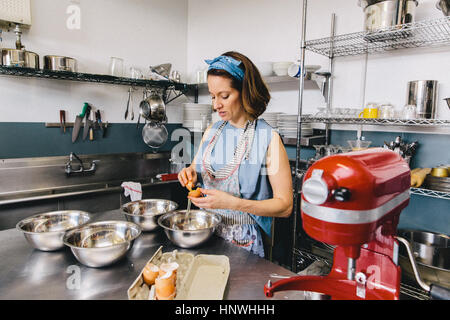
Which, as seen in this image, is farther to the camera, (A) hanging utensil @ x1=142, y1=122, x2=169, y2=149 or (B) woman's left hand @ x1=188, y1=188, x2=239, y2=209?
(A) hanging utensil @ x1=142, y1=122, x2=169, y2=149

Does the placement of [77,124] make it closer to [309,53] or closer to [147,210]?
[147,210]

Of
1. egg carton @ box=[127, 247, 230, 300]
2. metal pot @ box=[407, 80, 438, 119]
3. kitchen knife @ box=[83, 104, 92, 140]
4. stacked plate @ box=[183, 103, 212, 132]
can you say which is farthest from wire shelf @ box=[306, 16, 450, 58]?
kitchen knife @ box=[83, 104, 92, 140]

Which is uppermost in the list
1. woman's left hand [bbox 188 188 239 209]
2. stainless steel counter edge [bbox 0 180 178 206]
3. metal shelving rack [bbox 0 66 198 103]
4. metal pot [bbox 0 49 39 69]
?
metal pot [bbox 0 49 39 69]

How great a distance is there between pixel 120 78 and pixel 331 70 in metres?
2.16

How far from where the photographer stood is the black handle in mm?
789

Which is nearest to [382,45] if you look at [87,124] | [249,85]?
[249,85]

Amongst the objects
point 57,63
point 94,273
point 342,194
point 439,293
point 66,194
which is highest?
point 57,63

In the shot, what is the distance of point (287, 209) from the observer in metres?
1.47

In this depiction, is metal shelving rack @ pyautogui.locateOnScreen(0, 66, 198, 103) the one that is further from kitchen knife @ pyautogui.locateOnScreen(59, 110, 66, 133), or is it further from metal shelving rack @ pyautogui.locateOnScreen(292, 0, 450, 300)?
metal shelving rack @ pyautogui.locateOnScreen(292, 0, 450, 300)

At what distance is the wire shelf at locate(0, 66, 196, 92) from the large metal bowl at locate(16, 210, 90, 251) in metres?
1.80

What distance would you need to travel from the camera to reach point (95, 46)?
11.2ft

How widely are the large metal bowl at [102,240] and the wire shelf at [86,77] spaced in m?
2.04

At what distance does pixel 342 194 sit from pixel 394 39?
215 centimetres

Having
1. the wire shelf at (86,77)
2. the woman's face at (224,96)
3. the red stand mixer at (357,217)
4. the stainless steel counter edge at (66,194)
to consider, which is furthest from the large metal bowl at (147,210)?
the wire shelf at (86,77)
